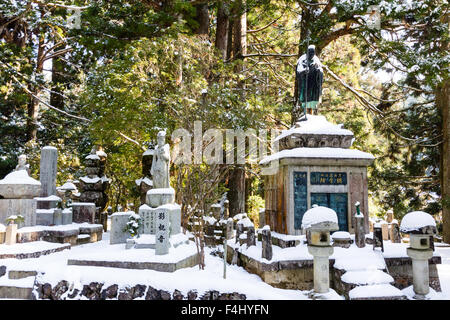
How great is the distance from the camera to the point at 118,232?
9.87 m

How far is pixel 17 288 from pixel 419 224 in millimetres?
8030

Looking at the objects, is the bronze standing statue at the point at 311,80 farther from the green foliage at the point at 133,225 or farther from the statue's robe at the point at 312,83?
the green foliage at the point at 133,225

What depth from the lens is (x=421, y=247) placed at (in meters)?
6.69

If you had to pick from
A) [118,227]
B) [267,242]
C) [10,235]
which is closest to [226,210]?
[118,227]

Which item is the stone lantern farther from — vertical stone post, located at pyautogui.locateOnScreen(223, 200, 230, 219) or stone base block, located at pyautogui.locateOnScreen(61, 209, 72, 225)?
stone base block, located at pyautogui.locateOnScreen(61, 209, 72, 225)

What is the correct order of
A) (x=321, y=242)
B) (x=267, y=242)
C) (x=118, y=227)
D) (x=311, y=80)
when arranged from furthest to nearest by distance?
(x=311, y=80), (x=118, y=227), (x=267, y=242), (x=321, y=242)

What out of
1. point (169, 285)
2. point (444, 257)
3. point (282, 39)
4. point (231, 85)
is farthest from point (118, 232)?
point (282, 39)

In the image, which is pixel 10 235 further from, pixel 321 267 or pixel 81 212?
pixel 321 267

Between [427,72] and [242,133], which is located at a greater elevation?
[427,72]

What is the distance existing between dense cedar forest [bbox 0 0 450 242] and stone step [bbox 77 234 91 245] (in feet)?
12.7

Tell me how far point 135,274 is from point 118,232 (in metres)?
3.93

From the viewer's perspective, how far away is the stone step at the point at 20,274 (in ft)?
22.0
